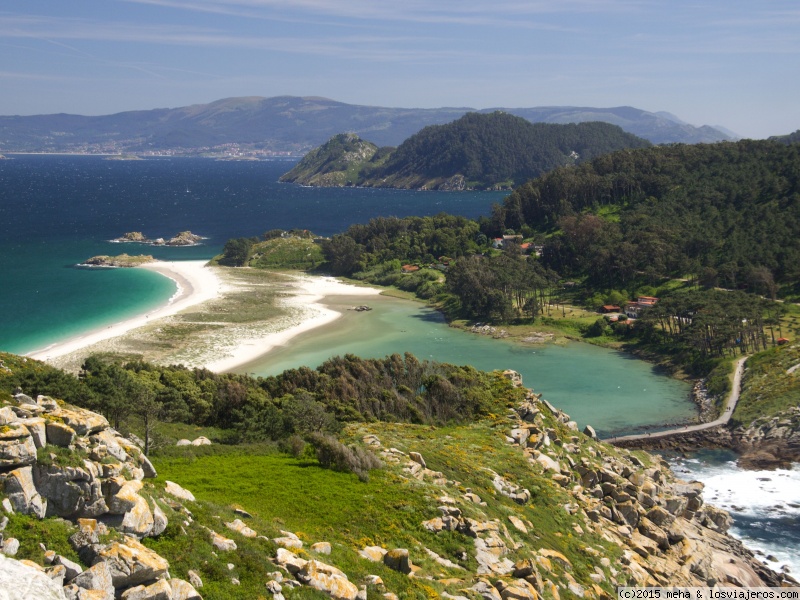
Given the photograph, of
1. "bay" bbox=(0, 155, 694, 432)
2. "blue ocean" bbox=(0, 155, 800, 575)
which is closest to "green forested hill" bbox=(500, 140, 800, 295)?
"bay" bbox=(0, 155, 694, 432)

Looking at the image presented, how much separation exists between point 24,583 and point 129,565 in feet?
7.67

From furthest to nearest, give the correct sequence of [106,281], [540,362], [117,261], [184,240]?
[184,240] < [117,261] < [106,281] < [540,362]

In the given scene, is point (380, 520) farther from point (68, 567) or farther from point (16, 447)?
point (16, 447)

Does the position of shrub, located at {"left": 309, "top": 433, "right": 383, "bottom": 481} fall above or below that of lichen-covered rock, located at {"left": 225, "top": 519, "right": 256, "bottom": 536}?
below

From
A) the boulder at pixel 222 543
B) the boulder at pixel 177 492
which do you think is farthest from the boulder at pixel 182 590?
the boulder at pixel 177 492

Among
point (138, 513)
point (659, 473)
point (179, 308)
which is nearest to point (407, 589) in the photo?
point (138, 513)

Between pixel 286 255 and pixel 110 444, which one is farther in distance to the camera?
pixel 286 255

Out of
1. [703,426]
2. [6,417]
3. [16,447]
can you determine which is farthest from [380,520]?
[703,426]

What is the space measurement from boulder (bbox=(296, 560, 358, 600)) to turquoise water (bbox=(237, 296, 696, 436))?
128 feet

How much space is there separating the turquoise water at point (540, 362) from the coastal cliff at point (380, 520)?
16280mm

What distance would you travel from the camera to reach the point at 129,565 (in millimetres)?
13648

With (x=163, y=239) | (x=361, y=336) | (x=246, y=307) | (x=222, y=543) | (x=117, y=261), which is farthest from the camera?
(x=163, y=239)

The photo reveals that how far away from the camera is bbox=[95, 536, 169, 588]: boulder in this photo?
13516 millimetres

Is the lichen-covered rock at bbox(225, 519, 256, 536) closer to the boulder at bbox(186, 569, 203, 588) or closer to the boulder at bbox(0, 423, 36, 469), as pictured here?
the boulder at bbox(186, 569, 203, 588)
